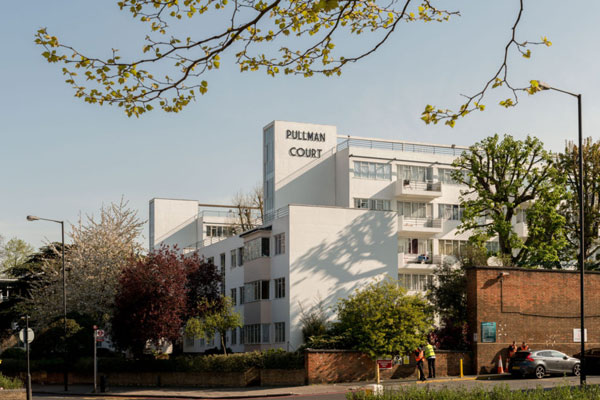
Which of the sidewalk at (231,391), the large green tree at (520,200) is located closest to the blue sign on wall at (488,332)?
the sidewalk at (231,391)

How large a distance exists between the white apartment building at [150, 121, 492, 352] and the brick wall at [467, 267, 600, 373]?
35.3 feet

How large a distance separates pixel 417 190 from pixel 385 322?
29909 millimetres

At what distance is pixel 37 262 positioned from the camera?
209 ft

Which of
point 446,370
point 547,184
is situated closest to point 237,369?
point 446,370

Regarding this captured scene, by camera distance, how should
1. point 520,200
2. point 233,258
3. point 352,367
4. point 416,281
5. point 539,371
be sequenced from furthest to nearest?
1. point 416,281
2. point 233,258
3. point 520,200
4. point 352,367
5. point 539,371

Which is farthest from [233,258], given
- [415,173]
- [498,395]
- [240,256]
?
[498,395]

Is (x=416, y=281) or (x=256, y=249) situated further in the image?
(x=416, y=281)

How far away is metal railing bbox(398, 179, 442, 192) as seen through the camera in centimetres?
6669

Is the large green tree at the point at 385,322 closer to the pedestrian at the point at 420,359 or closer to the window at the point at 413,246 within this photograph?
the pedestrian at the point at 420,359

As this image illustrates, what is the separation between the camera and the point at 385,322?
38.4m

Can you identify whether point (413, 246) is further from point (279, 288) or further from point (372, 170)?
point (279, 288)

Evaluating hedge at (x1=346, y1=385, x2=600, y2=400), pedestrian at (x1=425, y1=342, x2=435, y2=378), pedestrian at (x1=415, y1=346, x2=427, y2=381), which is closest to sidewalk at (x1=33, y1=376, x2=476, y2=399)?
pedestrian at (x1=415, y1=346, x2=427, y2=381)

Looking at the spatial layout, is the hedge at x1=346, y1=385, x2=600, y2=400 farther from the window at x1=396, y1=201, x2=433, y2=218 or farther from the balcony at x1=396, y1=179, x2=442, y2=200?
the window at x1=396, y1=201, x2=433, y2=218

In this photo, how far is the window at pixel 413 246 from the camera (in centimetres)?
6631
